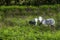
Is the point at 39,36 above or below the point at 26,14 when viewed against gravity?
above

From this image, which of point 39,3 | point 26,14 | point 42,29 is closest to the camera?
point 42,29

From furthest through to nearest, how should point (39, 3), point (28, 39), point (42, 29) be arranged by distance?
point (39, 3), point (42, 29), point (28, 39)

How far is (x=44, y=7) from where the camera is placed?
1809 cm

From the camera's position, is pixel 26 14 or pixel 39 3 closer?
pixel 26 14

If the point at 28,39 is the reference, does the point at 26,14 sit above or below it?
below

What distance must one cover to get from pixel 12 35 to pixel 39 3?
11558 millimetres

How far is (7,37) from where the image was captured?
336 inches

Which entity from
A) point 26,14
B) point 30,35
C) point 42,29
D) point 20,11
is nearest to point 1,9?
point 20,11

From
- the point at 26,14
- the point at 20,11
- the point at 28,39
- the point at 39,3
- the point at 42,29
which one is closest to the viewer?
the point at 28,39

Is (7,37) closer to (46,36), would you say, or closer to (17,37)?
(17,37)

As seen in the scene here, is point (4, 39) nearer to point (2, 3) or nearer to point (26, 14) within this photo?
point (26, 14)

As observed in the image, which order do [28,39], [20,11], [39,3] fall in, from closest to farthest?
[28,39], [20,11], [39,3]

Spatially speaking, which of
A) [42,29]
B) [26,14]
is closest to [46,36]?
[42,29]

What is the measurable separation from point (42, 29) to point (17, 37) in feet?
7.75
